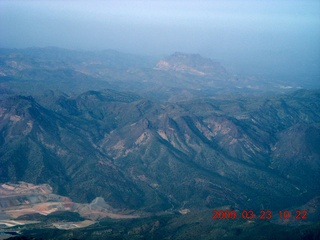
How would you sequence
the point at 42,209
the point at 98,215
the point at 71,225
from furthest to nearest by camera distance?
the point at 42,209 < the point at 98,215 < the point at 71,225

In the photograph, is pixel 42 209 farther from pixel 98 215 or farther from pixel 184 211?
pixel 184 211

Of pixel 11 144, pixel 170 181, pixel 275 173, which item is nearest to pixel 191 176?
pixel 170 181

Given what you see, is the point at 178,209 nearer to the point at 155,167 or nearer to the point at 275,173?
the point at 155,167
